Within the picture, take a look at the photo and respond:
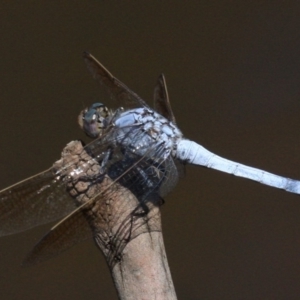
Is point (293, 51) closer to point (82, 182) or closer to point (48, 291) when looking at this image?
point (48, 291)

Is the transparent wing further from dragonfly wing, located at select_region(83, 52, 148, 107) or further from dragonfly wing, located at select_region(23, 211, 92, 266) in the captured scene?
dragonfly wing, located at select_region(83, 52, 148, 107)

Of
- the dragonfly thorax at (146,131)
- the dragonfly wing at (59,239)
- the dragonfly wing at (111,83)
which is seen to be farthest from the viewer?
the dragonfly wing at (111,83)

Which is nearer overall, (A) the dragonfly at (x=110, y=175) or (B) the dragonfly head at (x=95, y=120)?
(A) the dragonfly at (x=110, y=175)

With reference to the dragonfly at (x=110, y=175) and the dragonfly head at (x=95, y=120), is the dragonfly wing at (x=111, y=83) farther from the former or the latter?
the dragonfly head at (x=95, y=120)

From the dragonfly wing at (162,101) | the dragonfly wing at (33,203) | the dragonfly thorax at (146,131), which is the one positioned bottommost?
the dragonfly wing at (33,203)

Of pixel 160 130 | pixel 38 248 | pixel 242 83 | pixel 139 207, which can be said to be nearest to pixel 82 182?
pixel 139 207

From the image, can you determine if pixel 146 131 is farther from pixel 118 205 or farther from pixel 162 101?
pixel 118 205

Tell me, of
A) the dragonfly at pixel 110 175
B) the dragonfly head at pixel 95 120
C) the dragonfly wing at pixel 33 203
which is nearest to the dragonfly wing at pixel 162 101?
the dragonfly at pixel 110 175
